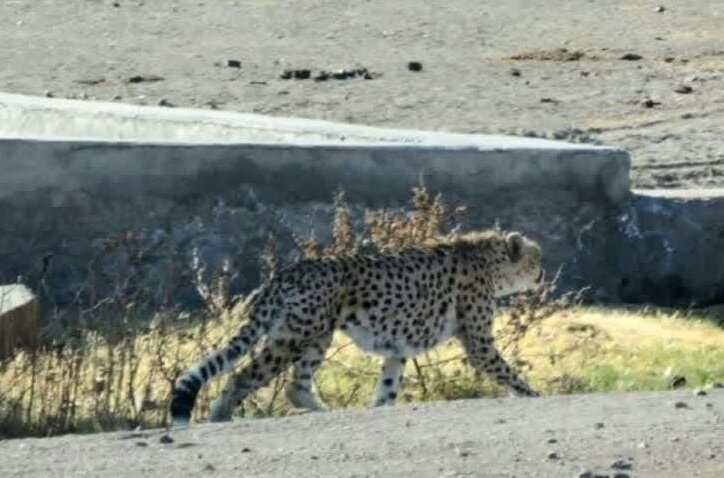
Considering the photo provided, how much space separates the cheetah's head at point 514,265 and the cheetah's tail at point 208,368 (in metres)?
1.37

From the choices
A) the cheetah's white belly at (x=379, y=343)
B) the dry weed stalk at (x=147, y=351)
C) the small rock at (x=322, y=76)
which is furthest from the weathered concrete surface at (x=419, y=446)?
the small rock at (x=322, y=76)

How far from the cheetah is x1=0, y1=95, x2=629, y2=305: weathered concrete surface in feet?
4.20

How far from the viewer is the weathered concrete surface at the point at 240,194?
11531mm

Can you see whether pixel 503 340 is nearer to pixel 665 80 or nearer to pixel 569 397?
pixel 569 397

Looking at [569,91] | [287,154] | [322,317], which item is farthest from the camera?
[569,91]

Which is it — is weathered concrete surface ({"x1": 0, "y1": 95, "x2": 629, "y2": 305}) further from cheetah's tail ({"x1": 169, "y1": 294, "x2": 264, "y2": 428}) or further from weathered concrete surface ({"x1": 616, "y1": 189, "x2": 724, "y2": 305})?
Result: cheetah's tail ({"x1": 169, "y1": 294, "x2": 264, "y2": 428})

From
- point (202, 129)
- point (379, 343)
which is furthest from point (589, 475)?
point (202, 129)

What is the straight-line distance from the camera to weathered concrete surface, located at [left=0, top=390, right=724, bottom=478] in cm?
737

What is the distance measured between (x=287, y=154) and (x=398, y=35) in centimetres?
1023

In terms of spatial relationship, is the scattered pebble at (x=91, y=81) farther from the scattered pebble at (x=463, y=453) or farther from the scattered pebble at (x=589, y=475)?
the scattered pebble at (x=589, y=475)

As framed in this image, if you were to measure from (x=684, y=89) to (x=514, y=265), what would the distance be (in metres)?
8.51

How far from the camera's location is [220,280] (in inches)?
397

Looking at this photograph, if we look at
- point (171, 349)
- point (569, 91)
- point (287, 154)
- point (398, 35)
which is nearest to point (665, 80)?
point (569, 91)

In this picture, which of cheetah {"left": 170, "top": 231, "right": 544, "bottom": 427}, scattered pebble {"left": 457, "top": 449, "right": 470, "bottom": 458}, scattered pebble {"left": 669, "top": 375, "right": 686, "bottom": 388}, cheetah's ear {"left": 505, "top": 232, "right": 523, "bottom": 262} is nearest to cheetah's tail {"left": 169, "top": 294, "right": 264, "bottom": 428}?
cheetah {"left": 170, "top": 231, "right": 544, "bottom": 427}
